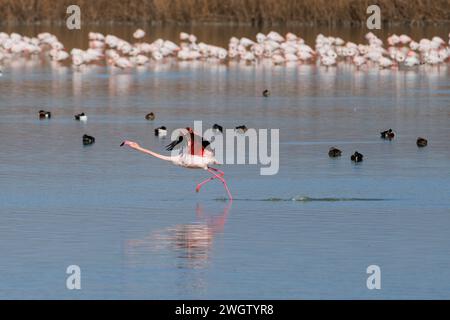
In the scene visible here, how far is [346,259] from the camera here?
17906 mm

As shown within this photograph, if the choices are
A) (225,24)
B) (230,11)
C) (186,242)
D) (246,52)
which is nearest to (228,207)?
(186,242)

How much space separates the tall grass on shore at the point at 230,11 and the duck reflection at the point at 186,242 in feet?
201

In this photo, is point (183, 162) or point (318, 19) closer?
point (183, 162)

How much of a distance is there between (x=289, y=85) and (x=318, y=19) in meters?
35.8

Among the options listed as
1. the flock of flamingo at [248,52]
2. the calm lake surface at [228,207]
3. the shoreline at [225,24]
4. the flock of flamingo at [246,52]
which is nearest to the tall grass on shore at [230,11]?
the shoreline at [225,24]

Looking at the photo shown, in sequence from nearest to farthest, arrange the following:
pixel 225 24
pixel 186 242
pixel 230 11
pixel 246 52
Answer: pixel 186 242, pixel 246 52, pixel 230 11, pixel 225 24

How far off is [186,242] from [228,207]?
112 inches

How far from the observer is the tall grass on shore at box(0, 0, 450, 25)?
267ft

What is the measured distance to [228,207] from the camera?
21672 millimetres

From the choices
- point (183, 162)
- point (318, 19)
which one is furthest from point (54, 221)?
point (318, 19)

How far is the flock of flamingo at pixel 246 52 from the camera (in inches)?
2229

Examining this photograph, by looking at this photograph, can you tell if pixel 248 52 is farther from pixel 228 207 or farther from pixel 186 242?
pixel 186 242

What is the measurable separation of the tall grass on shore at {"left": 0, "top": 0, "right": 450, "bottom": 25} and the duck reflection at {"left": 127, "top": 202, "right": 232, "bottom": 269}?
201ft

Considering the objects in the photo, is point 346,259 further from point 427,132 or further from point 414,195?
point 427,132
